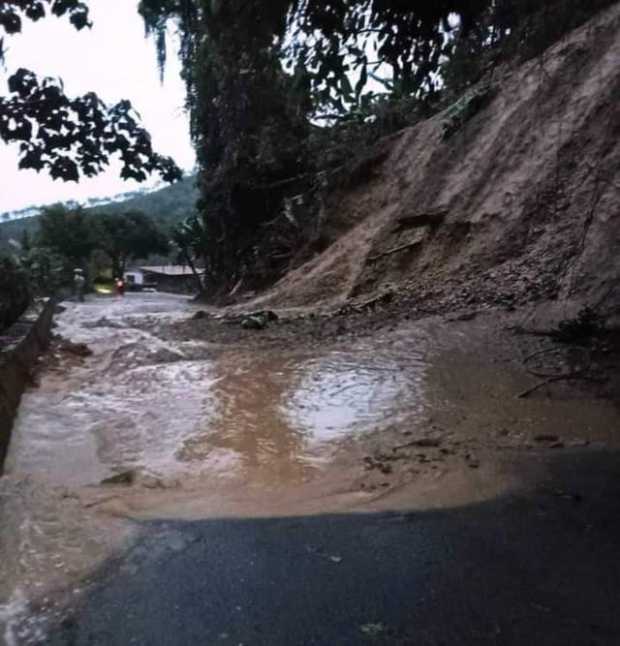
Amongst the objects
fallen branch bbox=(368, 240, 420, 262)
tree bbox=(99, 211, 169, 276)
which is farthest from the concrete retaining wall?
tree bbox=(99, 211, 169, 276)

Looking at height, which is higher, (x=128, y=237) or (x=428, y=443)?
(x=428, y=443)

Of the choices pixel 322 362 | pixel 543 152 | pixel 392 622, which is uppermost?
pixel 543 152

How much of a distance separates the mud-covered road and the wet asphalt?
0.03 feet

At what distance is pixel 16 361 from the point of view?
808cm

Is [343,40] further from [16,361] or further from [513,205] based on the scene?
[513,205]

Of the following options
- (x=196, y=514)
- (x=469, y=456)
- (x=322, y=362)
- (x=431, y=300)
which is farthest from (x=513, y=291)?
(x=196, y=514)

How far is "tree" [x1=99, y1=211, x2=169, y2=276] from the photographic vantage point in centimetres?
5066

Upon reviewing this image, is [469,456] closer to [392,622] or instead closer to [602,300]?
[392,622]

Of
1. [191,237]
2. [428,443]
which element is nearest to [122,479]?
[428,443]

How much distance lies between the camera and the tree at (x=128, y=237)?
50656mm

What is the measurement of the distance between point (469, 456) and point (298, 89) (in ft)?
9.99

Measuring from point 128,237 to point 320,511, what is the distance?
50.1 meters

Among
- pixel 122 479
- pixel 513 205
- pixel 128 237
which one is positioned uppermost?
pixel 513 205

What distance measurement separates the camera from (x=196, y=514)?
3947 mm
